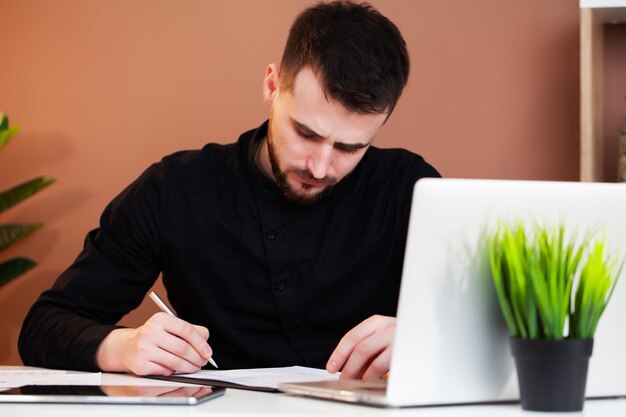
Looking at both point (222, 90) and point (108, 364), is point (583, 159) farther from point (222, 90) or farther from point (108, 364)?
point (108, 364)

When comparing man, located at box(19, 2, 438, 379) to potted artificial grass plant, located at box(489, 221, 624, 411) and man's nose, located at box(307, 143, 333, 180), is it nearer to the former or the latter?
man's nose, located at box(307, 143, 333, 180)

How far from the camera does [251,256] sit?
1963 millimetres

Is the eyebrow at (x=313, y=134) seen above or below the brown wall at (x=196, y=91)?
below

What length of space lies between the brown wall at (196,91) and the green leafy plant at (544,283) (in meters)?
1.79

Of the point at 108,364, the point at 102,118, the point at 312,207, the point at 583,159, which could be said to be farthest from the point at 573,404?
the point at 102,118

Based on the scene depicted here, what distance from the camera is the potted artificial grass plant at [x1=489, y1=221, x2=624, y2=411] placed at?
951mm

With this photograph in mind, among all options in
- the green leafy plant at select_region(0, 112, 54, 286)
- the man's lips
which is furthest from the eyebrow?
the green leafy plant at select_region(0, 112, 54, 286)

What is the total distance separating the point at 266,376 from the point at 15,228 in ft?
5.92

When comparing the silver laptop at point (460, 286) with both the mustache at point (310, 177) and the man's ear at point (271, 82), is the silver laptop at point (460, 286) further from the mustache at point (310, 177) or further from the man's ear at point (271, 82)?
the man's ear at point (271, 82)

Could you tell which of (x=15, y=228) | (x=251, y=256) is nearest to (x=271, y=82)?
(x=251, y=256)

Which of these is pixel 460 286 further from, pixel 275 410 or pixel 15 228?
pixel 15 228

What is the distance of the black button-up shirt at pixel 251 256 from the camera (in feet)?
6.34

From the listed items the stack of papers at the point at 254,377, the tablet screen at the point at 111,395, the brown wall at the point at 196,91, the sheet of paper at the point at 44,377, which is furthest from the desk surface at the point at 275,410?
the brown wall at the point at 196,91

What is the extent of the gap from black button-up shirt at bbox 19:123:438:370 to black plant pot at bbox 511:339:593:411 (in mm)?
994
